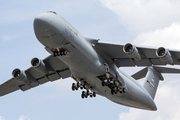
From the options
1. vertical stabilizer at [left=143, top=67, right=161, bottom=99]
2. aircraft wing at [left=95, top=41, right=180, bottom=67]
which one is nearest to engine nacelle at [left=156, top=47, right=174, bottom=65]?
aircraft wing at [left=95, top=41, right=180, bottom=67]

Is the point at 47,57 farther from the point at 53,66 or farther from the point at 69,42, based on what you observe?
the point at 69,42

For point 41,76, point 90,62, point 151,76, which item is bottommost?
point 90,62

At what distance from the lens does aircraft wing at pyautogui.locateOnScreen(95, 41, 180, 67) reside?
66.1 ft

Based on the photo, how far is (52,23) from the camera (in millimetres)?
17938

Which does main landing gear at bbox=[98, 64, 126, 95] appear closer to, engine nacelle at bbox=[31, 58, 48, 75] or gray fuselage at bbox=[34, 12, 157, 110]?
gray fuselage at bbox=[34, 12, 157, 110]

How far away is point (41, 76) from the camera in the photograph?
80.6 ft

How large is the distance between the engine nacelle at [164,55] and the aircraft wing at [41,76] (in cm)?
677

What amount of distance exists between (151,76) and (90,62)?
8723 millimetres

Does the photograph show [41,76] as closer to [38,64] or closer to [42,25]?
[38,64]

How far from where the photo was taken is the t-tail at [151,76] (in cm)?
2630

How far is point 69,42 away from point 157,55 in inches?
191

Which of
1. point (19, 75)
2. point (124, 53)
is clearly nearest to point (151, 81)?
point (124, 53)

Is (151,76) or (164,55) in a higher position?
(151,76)

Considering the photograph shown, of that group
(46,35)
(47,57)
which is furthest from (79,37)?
(47,57)
